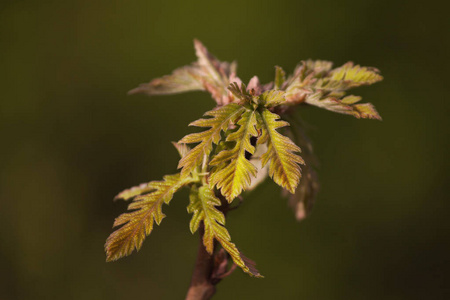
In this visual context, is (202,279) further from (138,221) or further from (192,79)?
(192,79)

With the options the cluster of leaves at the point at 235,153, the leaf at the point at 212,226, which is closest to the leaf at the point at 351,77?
the cluster of leaves at the point at 235,153

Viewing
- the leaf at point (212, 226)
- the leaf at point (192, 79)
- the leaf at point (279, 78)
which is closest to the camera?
the leaf at point (212, 226)

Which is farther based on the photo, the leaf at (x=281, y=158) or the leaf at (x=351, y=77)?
the leaf at (x=351, y=77)

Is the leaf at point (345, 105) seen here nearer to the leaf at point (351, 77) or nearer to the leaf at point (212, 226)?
the leaf at point (351, 77)

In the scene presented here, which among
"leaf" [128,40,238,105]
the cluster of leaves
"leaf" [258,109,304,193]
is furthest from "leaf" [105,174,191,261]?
"leaf" [128,40,238,105]

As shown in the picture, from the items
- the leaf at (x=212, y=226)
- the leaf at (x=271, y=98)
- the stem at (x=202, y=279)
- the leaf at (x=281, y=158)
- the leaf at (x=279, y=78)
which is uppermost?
the leaf at (x=279, y=78)

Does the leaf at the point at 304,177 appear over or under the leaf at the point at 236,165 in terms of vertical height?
under
